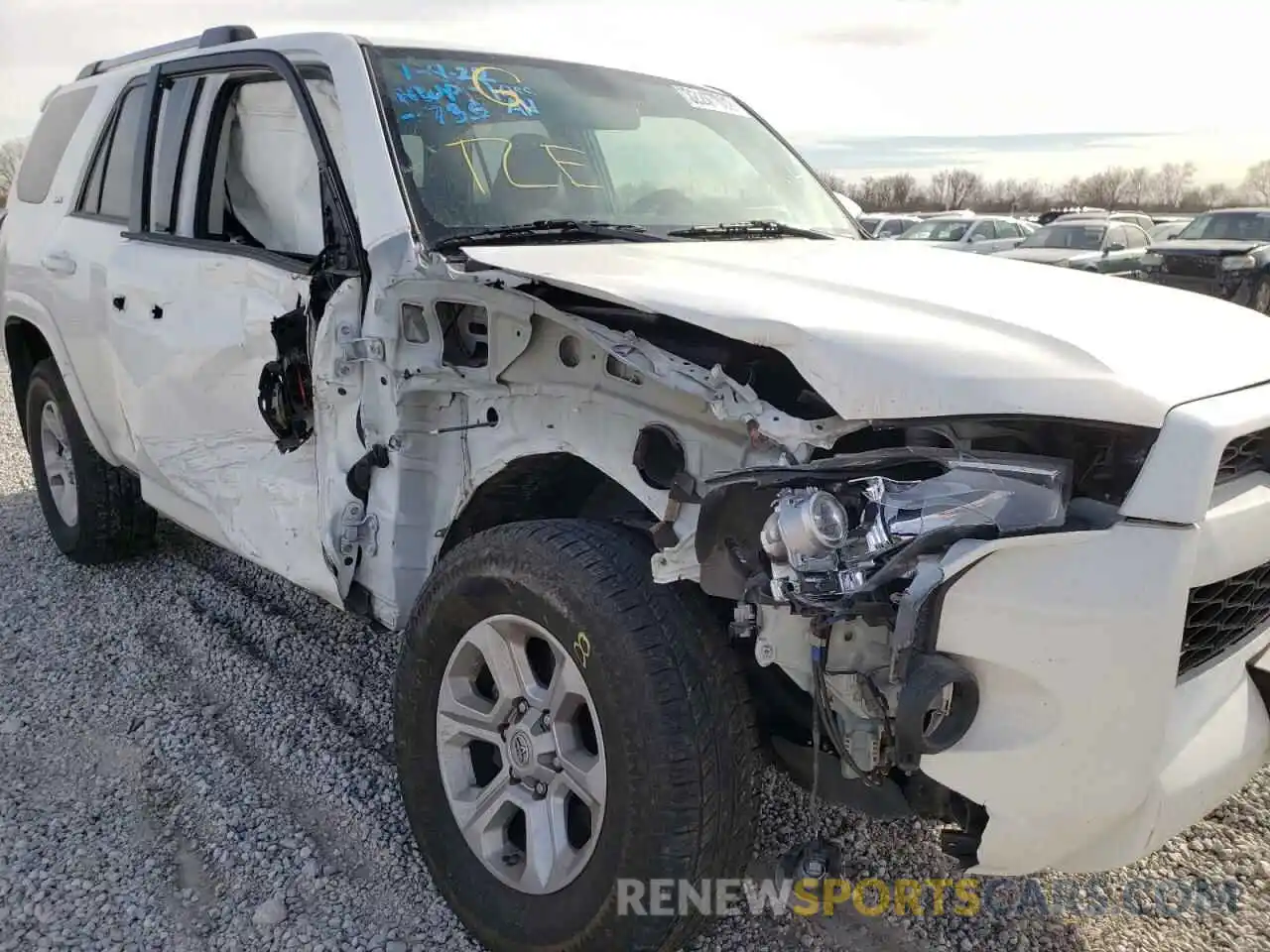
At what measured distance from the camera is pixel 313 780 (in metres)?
3.11

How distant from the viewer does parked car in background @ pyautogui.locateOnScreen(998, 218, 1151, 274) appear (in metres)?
16.7

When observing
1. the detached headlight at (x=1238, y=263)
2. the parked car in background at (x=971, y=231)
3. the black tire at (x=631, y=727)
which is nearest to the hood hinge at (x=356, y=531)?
the black tire at (x=631, y=727)

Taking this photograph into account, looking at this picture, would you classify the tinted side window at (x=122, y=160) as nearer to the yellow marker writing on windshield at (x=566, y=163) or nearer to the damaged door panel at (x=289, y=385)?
the damaged door panel at (x=289, y=385)

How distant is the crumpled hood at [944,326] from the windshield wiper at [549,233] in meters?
0.12

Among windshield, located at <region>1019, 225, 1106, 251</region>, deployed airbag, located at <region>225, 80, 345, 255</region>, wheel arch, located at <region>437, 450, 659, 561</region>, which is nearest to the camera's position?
wheel arch, located at <region>437, 450, 659, 561</region>

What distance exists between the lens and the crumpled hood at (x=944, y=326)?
5.73ft

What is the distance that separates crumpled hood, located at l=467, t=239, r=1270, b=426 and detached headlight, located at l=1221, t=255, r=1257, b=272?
42.7 ft

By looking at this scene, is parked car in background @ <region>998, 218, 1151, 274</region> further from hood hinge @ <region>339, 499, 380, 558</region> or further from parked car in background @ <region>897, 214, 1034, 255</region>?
hood hinge @ <region>339, 499, 380, 558</region>

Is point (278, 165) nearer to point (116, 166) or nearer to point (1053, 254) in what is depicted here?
point (116, 166)

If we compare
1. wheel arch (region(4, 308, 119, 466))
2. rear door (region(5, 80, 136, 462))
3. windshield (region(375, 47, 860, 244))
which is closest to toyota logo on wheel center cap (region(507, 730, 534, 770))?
windshield (region(375, 47, 860, 244))

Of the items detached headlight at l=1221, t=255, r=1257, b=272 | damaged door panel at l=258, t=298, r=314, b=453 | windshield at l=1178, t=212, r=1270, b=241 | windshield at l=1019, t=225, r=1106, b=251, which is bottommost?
windshield at l=1019, t=225, r=1106, b=251

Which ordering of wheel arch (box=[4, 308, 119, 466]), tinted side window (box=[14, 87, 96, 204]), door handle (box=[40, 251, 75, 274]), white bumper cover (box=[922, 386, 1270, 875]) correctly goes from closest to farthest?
white bumper cover (box=[922, 386, 1270, 875])
door handle (box=[40, 251, 75, 274])
wheel arch (box=[4, 308, 119, 466])
tinted side window (box=[14, 87, 96, 204])

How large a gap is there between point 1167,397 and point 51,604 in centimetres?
435

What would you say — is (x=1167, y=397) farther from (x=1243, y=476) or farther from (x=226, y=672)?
(x=226, y=672)
